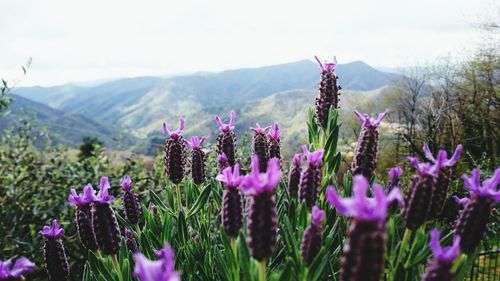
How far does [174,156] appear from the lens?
2305mm

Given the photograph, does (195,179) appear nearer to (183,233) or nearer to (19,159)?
(183,233)

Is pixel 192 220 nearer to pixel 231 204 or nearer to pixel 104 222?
pixel 104 222

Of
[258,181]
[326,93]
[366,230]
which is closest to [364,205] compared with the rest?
[366,230]

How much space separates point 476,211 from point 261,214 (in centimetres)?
65

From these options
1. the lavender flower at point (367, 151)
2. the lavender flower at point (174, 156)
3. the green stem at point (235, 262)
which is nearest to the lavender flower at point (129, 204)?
the lavender flower at point (174, 156)

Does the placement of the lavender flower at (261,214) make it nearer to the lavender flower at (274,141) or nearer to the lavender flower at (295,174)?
the lavender flower at (295,174)

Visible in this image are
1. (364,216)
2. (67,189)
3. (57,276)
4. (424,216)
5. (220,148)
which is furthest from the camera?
(67,189)

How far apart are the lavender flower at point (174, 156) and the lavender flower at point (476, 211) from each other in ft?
4.31

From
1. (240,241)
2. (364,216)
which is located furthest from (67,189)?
(364,216)

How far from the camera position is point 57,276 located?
69.2 inches

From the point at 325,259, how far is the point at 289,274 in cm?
15

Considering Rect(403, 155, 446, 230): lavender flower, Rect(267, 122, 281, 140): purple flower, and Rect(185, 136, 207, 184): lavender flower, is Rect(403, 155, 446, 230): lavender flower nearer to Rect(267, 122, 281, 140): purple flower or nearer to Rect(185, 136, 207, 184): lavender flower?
Rect(267, 122, 281, 140): purple flower

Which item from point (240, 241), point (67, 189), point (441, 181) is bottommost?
point (67, 189)

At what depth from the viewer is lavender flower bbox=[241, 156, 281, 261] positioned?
125 cm
